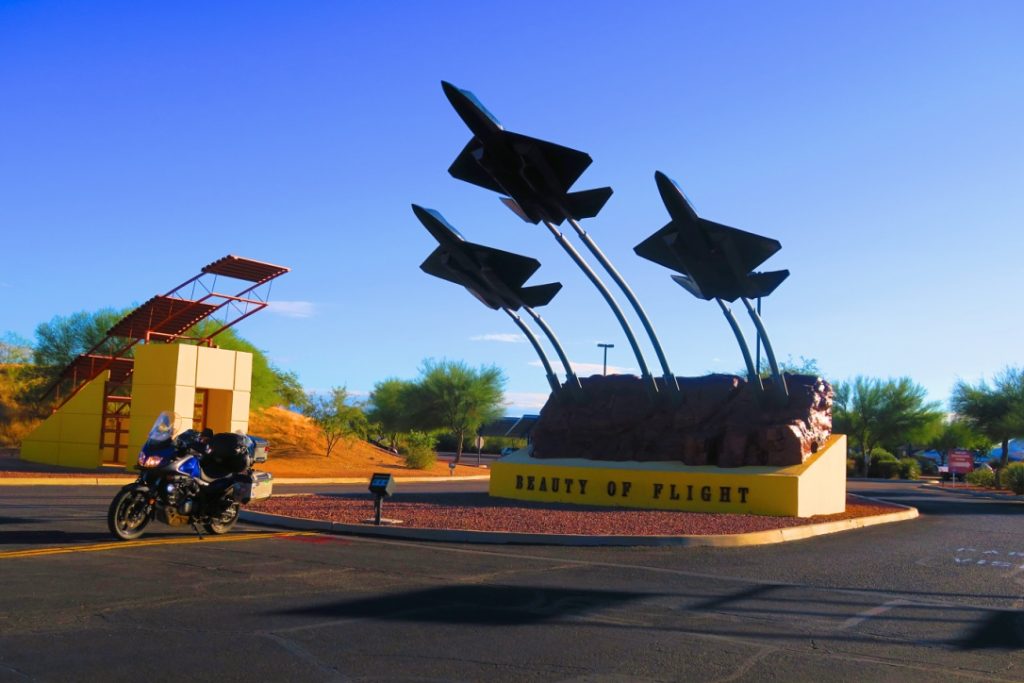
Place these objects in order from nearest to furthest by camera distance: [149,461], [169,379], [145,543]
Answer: [145,543], [149,461], [169,379]

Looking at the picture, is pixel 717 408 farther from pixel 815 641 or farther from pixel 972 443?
pixel 972 443

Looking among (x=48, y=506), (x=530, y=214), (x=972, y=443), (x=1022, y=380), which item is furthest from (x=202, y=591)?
(x=972, y=443)

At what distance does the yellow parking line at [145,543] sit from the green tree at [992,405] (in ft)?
146

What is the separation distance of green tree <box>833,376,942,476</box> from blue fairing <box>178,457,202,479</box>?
167ft

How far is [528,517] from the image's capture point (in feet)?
50.5

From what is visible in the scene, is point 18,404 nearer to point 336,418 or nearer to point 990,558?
point 336,418

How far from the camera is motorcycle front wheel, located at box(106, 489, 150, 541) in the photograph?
10.8m

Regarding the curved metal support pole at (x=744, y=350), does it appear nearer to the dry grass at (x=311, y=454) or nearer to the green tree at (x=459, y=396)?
the dry grass at (x=311, y=454)

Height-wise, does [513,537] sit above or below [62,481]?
above

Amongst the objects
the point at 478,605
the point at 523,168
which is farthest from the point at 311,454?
the point at 478,605

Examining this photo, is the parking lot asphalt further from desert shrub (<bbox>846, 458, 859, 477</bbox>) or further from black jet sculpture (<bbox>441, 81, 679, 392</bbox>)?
desert shrub (<bbox>846, 458, 859, 477</bbox>)

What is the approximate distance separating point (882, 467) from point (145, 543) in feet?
167

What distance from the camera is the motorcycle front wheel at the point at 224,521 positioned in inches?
468

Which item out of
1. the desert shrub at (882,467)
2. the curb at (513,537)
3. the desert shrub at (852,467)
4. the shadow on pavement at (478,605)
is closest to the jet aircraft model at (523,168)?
the curb at (513,537)
